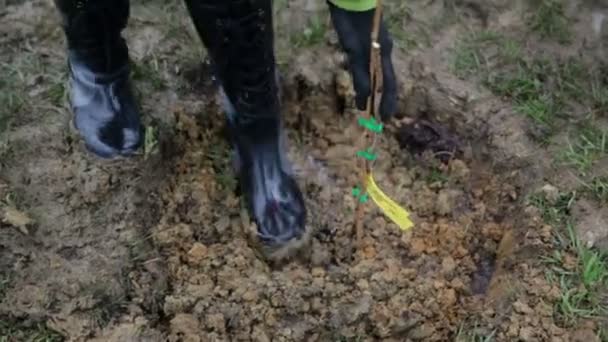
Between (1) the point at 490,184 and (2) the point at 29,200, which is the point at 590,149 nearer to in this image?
(1) the point at 490,184

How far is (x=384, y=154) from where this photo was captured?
2391mm

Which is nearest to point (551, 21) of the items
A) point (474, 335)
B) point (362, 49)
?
point (362, 49)

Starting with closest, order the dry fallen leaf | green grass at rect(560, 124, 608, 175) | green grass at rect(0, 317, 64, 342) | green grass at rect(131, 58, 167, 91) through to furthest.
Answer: green grass at rect(0, 317, 64, 342) → the dry fallen leaf → green grass at rect(560, 124, 608, 175) → green grass at rect(131, 58, 167, 91)

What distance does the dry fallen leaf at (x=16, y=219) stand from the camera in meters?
2.08

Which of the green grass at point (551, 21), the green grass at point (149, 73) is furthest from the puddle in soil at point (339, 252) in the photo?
the green grass at point (551, 21)

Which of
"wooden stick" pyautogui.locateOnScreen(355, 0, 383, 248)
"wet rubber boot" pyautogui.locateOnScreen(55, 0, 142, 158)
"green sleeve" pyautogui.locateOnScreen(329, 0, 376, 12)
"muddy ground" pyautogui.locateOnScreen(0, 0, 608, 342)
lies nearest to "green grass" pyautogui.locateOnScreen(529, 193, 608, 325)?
"muddy ground" pyautogui.locateOnScreen(0, 0, 608, 342)

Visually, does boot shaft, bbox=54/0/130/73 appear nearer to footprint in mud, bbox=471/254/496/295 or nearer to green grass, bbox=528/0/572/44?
footprint in mud, bbox=471/254/496/295

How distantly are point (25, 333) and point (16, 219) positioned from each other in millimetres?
263

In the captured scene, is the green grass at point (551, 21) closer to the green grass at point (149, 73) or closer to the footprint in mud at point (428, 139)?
the footprint in mud at point (428, 139)

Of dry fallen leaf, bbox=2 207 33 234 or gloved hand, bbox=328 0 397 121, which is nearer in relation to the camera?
gloved hand, bbox=328 0 397 121

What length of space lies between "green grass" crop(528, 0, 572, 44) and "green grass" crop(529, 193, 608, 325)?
58 cm

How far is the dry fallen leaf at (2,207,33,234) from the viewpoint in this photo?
2.08 metres

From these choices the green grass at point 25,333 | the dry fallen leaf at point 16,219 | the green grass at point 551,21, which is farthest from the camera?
the green grass at point 551,21

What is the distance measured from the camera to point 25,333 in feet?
6.41
